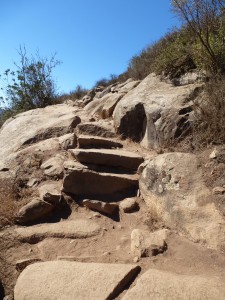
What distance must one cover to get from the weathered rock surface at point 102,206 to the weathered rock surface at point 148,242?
0.58 meters

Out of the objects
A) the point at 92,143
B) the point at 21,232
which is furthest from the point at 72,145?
the point at 21,232

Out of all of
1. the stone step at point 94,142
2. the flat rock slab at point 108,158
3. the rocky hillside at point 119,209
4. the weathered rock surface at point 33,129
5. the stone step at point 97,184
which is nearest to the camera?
the rocky hillside at point 119,209

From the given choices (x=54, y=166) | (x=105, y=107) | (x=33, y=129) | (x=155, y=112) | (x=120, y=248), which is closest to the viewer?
(x=120, y=248)

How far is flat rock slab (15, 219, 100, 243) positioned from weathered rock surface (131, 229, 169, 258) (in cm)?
52

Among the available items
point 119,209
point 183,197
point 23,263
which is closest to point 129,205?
point 119,209

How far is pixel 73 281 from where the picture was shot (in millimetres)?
2717

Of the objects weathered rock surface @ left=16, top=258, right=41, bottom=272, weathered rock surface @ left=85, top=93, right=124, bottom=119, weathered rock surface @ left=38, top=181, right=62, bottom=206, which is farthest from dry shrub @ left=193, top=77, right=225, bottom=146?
weathered rock surface @ left=16, top=258, right=41, bottom=272

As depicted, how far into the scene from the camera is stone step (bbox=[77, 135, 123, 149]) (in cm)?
511

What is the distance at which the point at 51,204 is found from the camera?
159 inches

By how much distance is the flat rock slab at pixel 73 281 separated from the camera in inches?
102

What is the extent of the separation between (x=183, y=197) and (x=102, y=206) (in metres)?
1.00

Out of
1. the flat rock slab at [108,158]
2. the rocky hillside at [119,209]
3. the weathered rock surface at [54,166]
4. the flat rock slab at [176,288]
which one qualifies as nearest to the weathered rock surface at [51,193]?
the rocky hillside at [119,209]

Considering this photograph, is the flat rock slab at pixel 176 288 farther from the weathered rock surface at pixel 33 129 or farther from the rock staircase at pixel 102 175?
the weathered rock surface at pixel 33 129

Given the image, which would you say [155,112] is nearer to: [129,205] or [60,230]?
[129,205]
